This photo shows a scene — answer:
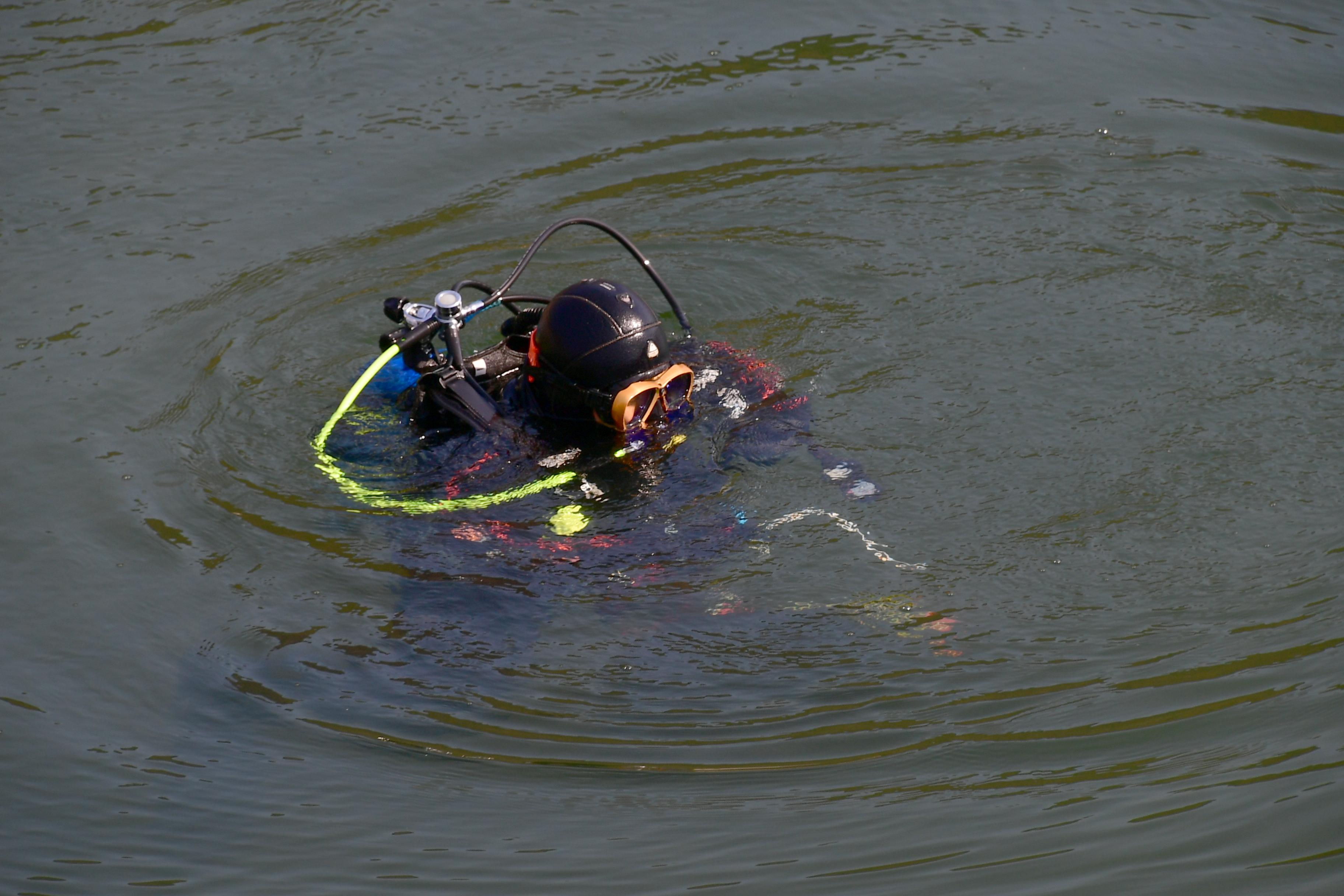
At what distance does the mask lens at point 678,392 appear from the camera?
4.71 metres

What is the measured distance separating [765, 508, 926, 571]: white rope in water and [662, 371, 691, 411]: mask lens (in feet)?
2.06

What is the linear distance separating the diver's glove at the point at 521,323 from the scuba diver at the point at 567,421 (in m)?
0.07

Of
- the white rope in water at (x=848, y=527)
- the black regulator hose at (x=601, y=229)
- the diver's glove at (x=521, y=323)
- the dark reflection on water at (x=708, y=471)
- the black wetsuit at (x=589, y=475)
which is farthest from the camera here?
the diver's glove at (x=521, y=323)

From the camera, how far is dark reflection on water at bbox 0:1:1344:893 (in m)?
3.51

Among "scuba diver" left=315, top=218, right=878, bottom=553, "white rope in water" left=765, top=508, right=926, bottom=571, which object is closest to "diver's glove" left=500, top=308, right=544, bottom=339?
"scuba diver" left=315, top=218, right=878, bottom=553

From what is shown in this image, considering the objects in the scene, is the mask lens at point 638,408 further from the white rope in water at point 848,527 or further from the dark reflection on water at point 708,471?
the white rope in water at point 848,527

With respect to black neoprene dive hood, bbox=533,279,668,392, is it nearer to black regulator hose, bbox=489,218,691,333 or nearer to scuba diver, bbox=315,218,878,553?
scuba diver, bbox=315,218,878,553

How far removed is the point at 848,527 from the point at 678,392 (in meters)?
0.88

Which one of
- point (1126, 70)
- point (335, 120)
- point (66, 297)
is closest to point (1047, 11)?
point (1126, 70)

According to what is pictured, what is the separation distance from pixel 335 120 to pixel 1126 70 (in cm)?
514

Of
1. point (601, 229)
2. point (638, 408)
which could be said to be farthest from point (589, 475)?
point (601, 229)

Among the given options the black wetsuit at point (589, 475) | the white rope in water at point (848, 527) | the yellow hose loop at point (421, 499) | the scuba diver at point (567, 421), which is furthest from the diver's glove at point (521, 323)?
the white rope in water at point (848, 527)

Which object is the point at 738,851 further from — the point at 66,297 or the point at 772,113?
the point at 772,113

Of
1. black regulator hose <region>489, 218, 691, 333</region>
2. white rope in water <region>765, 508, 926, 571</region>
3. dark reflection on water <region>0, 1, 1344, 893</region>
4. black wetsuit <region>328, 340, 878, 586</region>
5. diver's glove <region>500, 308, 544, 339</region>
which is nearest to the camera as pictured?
dark reflection on water <region>0, 1, 1344, 893</region>
